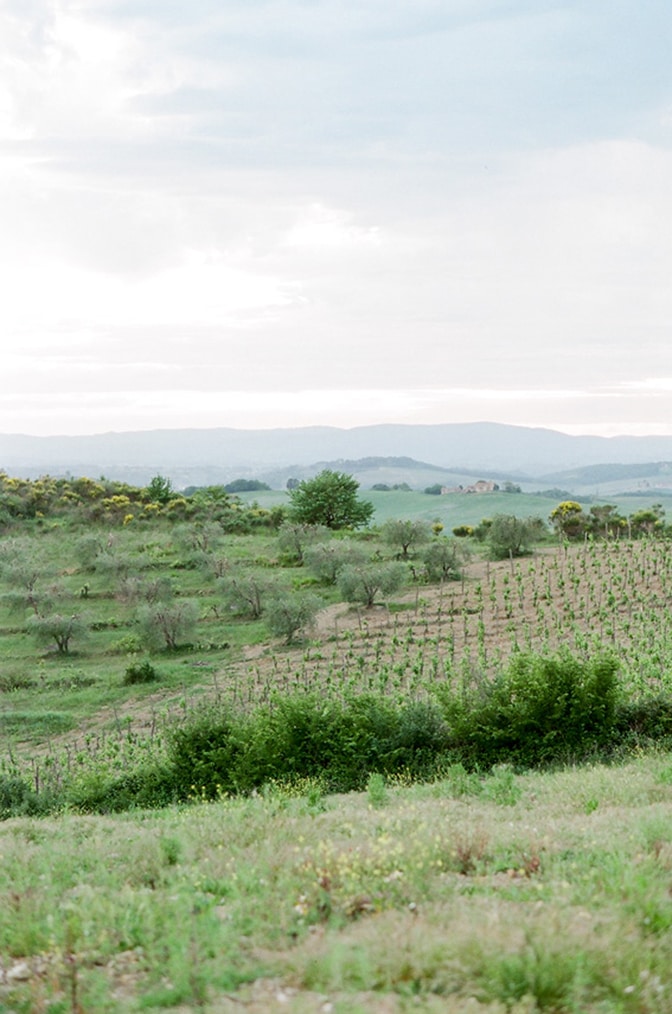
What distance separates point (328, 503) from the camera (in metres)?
48.3

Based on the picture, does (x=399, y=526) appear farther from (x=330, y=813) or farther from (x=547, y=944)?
(x=547, y=944)

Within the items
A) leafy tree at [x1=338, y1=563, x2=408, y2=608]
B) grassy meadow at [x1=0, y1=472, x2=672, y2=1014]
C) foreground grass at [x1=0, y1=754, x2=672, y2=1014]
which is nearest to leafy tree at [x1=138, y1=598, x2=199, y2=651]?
grassy meadow at [x1=0, y1=472, x2=672, y2=1014]

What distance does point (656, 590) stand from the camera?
89.9 feet

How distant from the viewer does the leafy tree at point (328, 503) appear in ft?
159

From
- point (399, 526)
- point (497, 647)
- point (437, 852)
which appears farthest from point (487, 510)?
point (437, 852)

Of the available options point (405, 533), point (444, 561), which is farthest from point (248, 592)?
point (405, 533)

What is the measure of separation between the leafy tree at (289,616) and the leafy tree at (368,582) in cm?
365

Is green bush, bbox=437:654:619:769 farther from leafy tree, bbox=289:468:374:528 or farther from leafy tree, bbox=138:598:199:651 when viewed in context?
leafy tree, bbox=289:468:374:528

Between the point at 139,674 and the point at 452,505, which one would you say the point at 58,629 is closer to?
the point at 139,674

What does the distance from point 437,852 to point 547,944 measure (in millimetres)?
1967

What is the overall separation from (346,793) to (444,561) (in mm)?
21679

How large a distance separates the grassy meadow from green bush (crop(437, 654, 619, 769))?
4 cm

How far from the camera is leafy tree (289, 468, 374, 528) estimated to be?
48344 millimetres

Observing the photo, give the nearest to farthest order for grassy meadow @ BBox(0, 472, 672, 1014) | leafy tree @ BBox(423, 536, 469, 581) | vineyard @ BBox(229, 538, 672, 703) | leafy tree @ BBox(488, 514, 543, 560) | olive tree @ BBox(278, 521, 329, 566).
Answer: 1. grassy meadow @ BBox(0, 472, 672, 1014)
2. vineyard @ BBox(229, 538, 672, 703)
3. leafy tree @ BBox(423, 536, 469, 581)
4. leafy tree @ BBox(488, 514, 543, 560)
5. olive tree @ BBox(278, 521, 329, 566)
